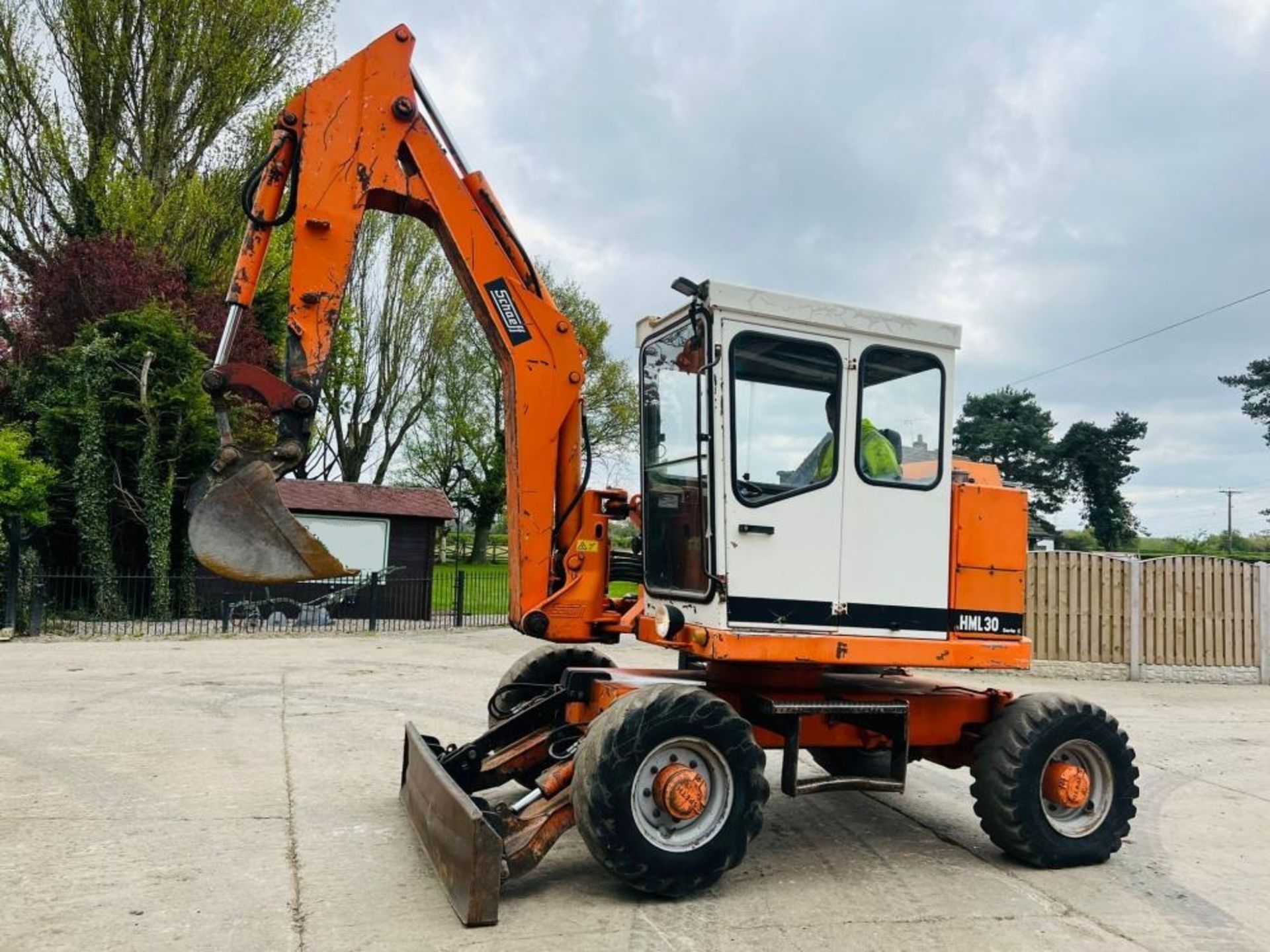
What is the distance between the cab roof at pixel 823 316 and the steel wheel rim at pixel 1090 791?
2401 mm

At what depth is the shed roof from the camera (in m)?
20.5

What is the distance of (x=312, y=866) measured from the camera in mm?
4941

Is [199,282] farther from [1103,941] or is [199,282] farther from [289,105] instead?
[1103,941]

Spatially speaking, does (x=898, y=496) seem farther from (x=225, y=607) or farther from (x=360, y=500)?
(x=360, y=500)

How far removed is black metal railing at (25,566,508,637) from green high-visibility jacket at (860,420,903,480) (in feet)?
39.7

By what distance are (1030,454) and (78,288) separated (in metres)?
34.7

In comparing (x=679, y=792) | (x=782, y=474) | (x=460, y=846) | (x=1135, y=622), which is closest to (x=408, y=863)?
Answer: (x=460, y=846)

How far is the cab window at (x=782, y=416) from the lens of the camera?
5.14 meters

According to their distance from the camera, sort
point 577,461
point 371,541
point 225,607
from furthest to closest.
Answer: point 371,541
point 225,607
point 577,461

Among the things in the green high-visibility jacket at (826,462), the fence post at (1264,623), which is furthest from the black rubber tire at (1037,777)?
the fence post at (1264,623)

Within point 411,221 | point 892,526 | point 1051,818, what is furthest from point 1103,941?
point 411,221

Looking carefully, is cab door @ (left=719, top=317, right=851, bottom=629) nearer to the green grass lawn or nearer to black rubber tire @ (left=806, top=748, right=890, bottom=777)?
black rubber tire @ (left=806, top=748, right=890, bottom=777)

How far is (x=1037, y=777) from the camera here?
544cm

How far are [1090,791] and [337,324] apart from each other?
4.96 metres
